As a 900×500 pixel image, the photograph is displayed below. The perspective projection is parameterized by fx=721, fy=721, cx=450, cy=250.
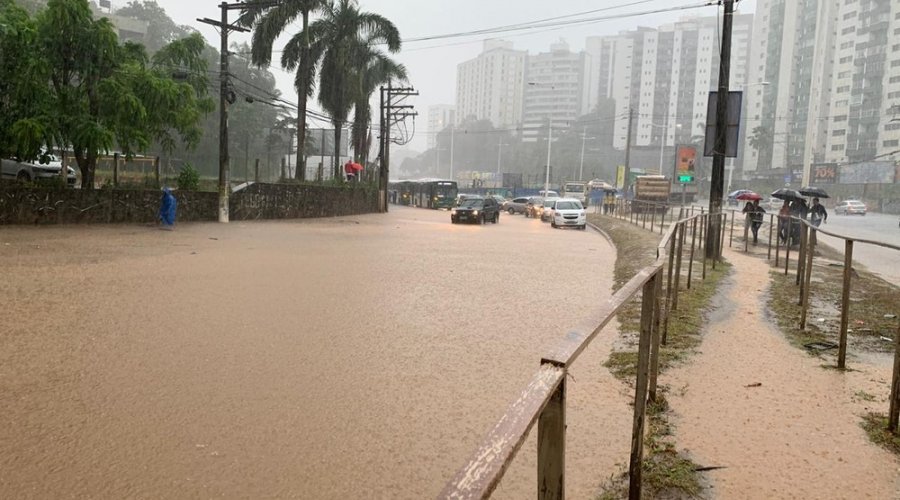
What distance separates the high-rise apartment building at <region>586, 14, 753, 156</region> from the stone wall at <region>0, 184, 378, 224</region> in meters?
109

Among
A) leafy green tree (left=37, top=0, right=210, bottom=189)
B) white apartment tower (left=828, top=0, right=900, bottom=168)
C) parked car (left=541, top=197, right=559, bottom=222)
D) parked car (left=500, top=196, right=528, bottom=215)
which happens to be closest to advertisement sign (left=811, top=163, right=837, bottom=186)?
white apartment tower (left=828, top=0, right=900, bottom=168)

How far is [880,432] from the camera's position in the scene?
15.8ft

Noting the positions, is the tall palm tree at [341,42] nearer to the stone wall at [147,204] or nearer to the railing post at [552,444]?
the stone wall at [147,204]

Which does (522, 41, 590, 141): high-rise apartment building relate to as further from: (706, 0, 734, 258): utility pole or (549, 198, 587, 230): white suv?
(706, 0, 734, 258): utility pole

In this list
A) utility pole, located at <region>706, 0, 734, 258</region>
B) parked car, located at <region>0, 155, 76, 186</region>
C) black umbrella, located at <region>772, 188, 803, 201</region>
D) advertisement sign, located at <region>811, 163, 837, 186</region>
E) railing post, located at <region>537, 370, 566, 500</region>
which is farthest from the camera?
advertisement sign, located at <region>811, 163, 837, 186</region>

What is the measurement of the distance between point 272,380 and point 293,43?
1273 inches

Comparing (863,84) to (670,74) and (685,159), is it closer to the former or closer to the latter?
(670,74)

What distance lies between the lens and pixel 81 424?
475 centimetres

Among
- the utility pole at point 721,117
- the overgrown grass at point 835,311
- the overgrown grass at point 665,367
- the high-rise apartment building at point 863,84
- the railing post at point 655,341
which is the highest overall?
the high-rise apartment building at point 863,84

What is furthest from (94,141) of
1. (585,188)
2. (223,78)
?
(585,188)

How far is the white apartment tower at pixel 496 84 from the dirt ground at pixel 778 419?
159561 millimetres

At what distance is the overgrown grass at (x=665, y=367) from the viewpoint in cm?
398

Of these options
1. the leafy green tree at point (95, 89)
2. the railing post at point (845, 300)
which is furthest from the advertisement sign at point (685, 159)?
the railing post at point (845, 300)

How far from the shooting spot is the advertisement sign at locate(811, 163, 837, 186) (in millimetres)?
77000
